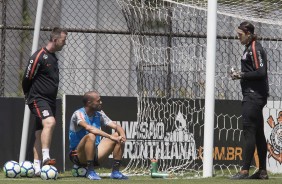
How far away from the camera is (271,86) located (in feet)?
44.6

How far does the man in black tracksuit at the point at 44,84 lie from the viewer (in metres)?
10.7

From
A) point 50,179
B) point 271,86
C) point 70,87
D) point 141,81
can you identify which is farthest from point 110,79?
point 50,179

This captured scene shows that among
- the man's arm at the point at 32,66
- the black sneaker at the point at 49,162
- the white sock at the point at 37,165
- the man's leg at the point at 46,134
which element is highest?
the man's arm at the point at 32,66

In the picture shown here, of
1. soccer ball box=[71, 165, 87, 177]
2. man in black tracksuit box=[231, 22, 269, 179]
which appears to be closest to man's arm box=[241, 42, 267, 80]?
man in black tracksuit box=[231, 22, 269, 179]

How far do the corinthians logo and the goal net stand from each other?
166 millimetres

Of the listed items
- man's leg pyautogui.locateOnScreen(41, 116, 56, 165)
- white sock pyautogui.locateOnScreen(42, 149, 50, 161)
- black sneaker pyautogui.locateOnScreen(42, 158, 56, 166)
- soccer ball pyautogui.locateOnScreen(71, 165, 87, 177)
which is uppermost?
man's leg pyautogui.locateOnScreen(41, 116, 56, 165)

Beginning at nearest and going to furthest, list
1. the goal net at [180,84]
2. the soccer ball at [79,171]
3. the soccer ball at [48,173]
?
the soccer ball at [48,173], the soccer ball at [79,171], the goal net at [180,84]

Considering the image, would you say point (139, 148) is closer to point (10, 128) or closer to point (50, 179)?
point (10, 128)

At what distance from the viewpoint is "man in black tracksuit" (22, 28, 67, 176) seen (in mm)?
10734

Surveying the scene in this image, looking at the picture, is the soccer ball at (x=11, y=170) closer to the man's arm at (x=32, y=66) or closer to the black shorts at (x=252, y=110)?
the man's arm at (x=32, y=66)

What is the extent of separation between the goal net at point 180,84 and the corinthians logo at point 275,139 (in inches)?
6.5

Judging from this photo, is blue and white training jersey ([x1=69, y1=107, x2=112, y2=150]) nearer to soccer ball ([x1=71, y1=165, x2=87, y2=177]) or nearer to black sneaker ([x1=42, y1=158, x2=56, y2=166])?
soccer ball ([x1=71, y1=165, x2=87, y2=177])

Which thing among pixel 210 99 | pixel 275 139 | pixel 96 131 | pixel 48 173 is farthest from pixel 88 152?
pixel 275 139

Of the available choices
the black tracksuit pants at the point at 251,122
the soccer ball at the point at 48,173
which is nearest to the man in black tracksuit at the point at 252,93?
the black tracksuit pants at the point at 251,122
